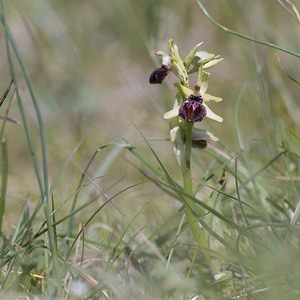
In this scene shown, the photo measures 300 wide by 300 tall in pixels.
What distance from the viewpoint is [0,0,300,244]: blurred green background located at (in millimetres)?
2957

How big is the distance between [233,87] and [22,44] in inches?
78.2

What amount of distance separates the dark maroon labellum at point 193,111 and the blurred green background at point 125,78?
550 mm

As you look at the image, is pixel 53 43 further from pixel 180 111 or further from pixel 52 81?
pixel 180 111

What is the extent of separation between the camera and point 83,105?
4434 millimetres

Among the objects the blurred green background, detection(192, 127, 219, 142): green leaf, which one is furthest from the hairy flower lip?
the blurred green background

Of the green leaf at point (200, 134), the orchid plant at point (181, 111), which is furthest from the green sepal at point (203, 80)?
the green leaf at point (200, 134)

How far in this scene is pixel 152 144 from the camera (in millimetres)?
3963

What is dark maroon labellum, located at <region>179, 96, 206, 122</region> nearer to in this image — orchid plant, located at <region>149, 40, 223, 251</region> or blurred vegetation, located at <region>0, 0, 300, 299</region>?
orchid plant, located at <region>149, 40, 223, 251</region>

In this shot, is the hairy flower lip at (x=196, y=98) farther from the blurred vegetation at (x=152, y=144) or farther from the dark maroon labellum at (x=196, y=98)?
the blurred vegetation at (x=152, y=144)

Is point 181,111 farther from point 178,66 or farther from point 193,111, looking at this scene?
point 178,66

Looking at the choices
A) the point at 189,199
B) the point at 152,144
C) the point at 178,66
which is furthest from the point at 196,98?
the point at 152,144

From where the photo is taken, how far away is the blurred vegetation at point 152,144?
1879 mm

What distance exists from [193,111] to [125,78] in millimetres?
1914

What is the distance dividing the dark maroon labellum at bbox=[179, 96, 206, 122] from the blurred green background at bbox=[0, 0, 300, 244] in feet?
1.80
